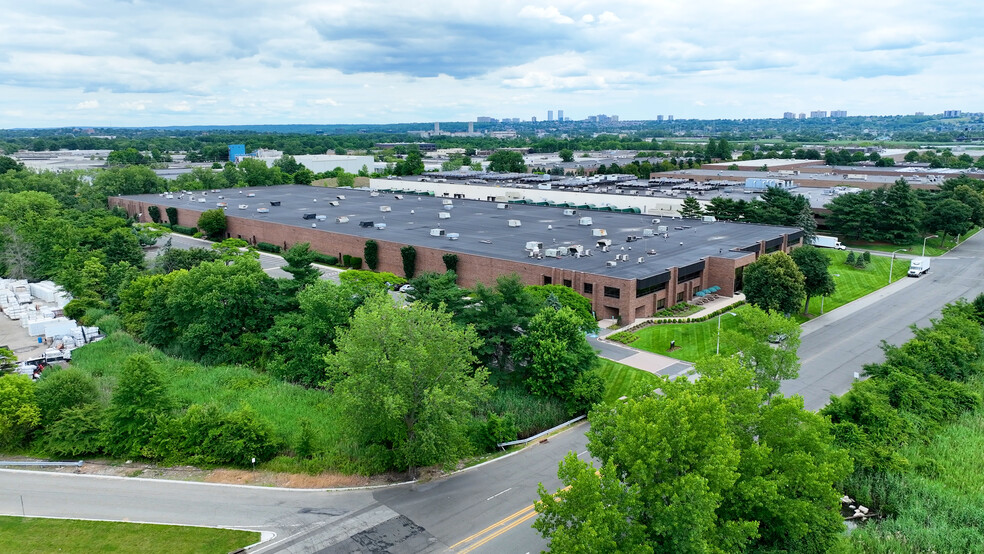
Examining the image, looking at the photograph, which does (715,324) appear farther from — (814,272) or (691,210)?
(691,210)

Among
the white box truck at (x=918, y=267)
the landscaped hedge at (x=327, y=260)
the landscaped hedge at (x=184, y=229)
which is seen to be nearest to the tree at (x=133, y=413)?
the landscaped hedge at (x=327, y=260)

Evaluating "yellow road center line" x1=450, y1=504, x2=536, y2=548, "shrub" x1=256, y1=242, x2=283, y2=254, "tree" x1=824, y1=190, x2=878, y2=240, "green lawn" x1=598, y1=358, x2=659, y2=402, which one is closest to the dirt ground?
"yellow road center line" x1=450, y1=504, x2=536, y2=548

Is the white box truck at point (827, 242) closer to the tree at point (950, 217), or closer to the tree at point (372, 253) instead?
the tree at point (950, 217)

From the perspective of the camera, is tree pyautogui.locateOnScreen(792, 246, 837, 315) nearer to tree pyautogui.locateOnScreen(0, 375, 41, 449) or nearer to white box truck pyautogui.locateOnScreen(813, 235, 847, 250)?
white box truck pyautogui.locateOnScreen(813, 235, 847, 250)

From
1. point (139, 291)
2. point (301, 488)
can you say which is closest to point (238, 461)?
point (301, 488)

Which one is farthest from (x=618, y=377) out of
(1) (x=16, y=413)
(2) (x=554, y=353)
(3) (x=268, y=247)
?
(3) (x=268, y=247)

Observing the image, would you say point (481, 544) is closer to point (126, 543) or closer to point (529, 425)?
point (529, 425)
